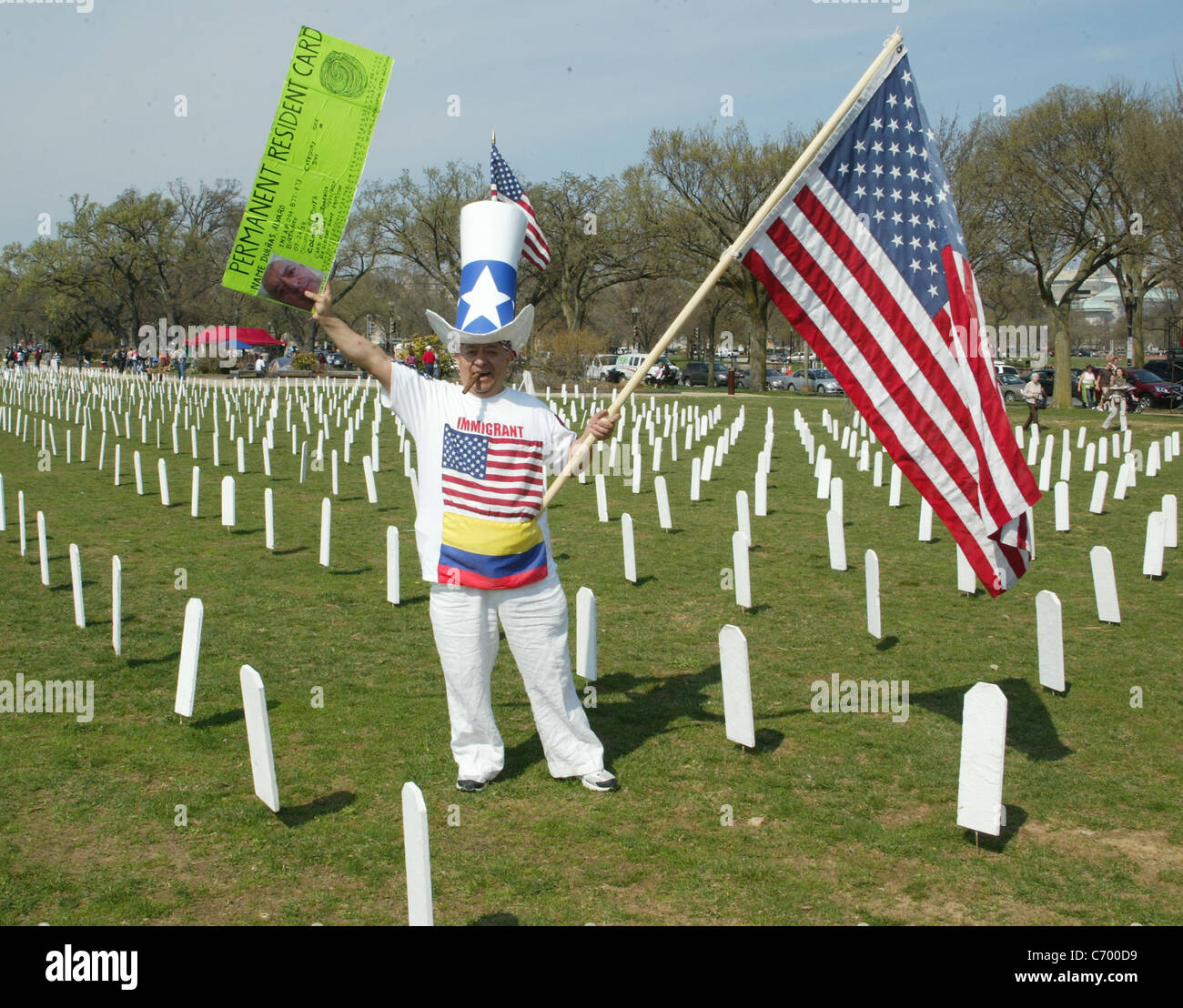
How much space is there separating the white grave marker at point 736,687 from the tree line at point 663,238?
19.5 meters

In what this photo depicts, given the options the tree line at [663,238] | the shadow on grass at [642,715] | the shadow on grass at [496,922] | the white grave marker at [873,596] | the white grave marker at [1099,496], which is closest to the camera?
the shadow on grass at [496,922]

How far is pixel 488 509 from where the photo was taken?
215 inches

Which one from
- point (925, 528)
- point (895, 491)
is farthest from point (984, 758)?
point (895, 491)

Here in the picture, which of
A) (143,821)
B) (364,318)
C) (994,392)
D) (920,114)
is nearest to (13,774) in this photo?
(143,821)

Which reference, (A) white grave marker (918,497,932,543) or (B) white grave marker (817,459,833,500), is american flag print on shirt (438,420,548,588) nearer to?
(A) white grave marker (918,497,932,543)

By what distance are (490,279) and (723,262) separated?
1.14 meters

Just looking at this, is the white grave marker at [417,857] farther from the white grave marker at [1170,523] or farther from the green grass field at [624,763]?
the white grave marker at [1170,523]

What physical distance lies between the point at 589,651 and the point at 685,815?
7.02ft

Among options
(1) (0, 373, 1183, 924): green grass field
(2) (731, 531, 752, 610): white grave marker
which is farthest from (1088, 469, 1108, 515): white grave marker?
(2) (731, 531, 752, 610): white grave marker

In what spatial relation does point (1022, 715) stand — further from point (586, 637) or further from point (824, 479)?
point (824, 479)

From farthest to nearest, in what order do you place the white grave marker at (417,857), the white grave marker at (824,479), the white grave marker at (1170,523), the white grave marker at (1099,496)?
the white grave marker at (824,479) < the white grave marker at (1099,496) < the white grave marker at (1170,523) < the white grave marker at (417,857)

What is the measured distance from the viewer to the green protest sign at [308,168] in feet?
16.0

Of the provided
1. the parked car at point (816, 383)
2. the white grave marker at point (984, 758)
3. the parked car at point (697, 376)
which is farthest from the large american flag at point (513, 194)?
the parked car at point (697, 376)

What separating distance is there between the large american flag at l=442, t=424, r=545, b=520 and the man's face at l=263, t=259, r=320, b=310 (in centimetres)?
96
